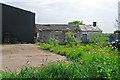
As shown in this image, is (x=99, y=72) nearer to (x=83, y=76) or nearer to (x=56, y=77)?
(x=83, y=76)

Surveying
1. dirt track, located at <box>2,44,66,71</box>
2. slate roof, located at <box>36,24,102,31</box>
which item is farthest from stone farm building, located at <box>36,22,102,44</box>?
dirt track, located at <box>2,44,66,71</box>

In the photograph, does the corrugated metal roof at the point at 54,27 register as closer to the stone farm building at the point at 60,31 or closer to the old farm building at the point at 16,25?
the stone farm building at the point at 60,31

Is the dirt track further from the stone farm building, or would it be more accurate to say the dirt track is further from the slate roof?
the slate roof

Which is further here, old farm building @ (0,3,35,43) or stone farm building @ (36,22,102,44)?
stone farm building @ (36,22,102,44)

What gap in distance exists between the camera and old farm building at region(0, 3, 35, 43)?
3806 cm

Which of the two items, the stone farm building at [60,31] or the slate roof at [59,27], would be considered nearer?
the stone farm building at [60,31]

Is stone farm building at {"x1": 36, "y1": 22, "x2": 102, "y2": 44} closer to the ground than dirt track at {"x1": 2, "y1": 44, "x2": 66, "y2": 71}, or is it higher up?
higher up

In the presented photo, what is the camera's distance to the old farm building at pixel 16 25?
3806 centimetres

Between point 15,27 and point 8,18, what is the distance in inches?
77.6

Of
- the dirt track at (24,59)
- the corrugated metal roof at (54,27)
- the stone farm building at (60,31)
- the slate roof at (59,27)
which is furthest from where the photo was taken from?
the slate roof at (59,27)

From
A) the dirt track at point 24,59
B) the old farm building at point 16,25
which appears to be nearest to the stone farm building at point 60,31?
Result: the old farm building at point 16,25

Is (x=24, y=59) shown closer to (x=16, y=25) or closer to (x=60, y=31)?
(x=16, y=25)

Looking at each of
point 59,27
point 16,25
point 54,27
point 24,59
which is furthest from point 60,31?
point 24,59

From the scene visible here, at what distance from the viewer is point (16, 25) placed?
40781mm
